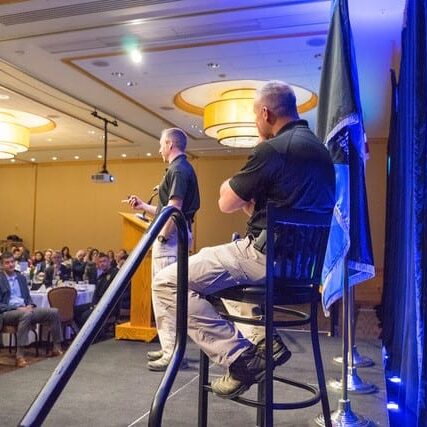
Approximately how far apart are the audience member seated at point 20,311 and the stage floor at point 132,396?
2160 mm

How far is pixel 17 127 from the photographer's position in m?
10.5

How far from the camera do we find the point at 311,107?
346 inches

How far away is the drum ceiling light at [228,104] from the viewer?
793 centimetres

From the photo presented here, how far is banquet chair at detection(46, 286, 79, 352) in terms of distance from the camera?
615cm

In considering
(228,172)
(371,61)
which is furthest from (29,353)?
(228,172)

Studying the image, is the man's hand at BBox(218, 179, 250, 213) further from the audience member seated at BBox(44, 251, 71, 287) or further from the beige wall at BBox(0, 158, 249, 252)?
the beige wall at BBox(0, 158, 249, 252)

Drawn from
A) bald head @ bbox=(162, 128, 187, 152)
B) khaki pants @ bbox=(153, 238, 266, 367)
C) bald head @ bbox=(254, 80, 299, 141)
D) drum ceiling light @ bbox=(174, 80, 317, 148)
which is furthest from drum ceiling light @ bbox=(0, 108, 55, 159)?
khaki pants @ bbox=(153, 238, 266, 367)

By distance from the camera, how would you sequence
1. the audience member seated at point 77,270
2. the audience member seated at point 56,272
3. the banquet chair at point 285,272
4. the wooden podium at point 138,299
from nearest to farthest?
the banquet chair at point 285,272 < the wooden podium at point 138,299 < the audience member seated at point 56,272 < the audience member seated at point 77,270

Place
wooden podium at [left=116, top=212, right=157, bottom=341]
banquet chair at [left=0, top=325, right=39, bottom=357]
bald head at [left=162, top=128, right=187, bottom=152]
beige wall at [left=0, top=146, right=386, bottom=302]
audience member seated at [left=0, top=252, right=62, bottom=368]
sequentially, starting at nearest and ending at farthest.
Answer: bald head at [left=162, top=128, right=187, bottom=152], wooden podium at [left=116, top=212, right=157, bottom=341], audience member seated at [left=0, top=252, right=62, bottom=368], banquet chair at [left=0, top=325, right=39, bottom=357], beige wall at [left=0, top=146, right=386, bottom=302]

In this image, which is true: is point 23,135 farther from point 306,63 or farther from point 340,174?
point 340,174

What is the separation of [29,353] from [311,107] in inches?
236

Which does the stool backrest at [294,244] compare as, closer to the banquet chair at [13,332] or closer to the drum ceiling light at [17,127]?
the banquet chair at [13,332]

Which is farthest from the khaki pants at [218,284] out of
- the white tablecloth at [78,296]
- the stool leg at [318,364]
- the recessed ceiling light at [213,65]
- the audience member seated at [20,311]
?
the recessed ceiling light at [213,65]

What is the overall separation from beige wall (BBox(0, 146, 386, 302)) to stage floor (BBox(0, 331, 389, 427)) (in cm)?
984
